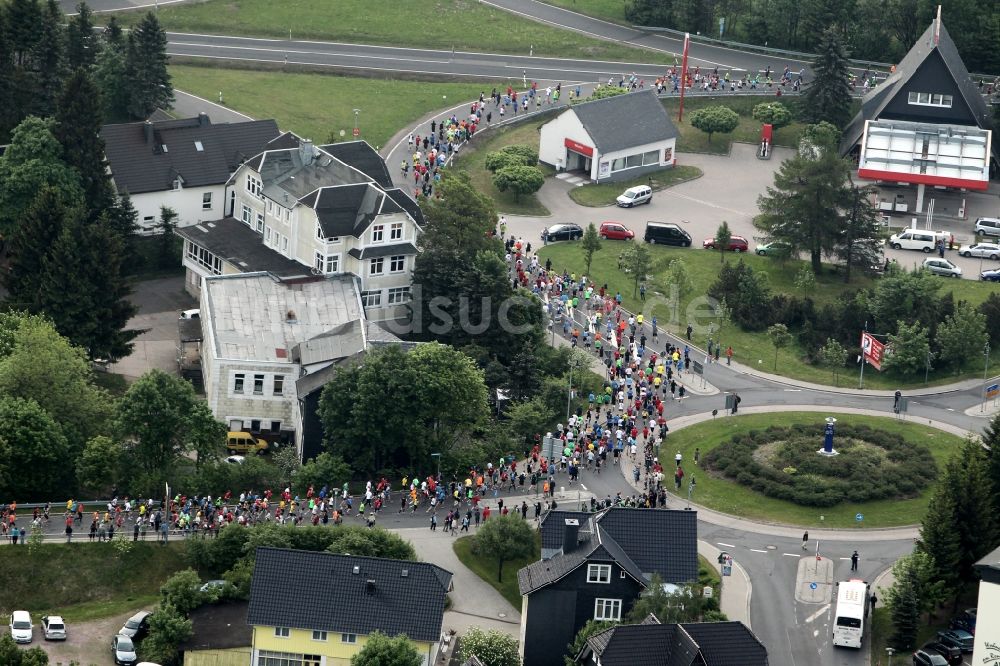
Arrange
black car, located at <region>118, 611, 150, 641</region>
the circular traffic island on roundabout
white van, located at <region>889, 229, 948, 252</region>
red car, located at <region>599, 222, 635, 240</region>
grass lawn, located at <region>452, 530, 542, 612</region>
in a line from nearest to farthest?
black car, located at <region>118, 611, 150, 641</region>, grass lawn, located at <region>452, 530, 542, 612</region>, the circular traffic island on roundabout, white van, located at <region>889, 229, 948, 252</region>, red car, located at <region>599, 222, 635, 240</region>

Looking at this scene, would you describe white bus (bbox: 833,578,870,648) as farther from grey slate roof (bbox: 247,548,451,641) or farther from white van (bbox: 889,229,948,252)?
white van (bbox: 889,229,948,252)

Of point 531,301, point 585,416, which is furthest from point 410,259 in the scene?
point 585,416

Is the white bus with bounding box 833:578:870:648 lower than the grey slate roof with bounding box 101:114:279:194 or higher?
lower

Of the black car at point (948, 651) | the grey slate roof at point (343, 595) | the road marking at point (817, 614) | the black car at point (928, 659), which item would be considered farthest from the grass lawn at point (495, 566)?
the black car at point (948, 651)

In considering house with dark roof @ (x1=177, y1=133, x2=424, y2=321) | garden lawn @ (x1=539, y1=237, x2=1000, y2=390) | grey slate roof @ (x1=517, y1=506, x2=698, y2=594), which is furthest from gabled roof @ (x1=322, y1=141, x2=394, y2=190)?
grey slate roof @ (x1=517, y1=506, x2=698, y2=594)

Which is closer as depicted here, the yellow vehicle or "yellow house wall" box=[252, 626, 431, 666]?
"yellow house wall" box=[252, 626, 431, 666]

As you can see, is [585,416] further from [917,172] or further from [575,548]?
[917,172]

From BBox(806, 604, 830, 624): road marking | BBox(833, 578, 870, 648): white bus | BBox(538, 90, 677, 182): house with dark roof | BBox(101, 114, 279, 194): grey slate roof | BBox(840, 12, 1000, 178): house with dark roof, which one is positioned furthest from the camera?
BBox(840, 12, 1000, 178): house with dark roof

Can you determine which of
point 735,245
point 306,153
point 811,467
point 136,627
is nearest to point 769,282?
point 735,245

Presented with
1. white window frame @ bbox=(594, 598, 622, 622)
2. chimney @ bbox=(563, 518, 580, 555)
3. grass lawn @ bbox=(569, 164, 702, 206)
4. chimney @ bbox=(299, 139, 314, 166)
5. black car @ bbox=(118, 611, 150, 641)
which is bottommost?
black car @ bbox=(118, 611, 150, 641)
